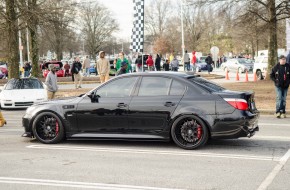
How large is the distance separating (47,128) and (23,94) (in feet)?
28.0

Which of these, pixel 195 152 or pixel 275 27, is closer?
pixel 195 152

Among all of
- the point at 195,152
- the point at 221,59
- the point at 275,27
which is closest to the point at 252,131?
the point at 195,152

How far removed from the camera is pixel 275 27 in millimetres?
26109

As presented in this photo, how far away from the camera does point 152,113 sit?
8383 millimetres

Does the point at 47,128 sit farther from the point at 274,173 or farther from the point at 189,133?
the point at 274,173

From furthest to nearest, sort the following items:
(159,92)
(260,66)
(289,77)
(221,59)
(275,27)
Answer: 1. (221,59)
2. (260,66)
3. (275,27)
4. (289,77)
5. (159,92)

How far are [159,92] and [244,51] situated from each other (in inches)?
3442

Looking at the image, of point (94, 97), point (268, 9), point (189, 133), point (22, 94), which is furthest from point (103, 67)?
point (268, 9)

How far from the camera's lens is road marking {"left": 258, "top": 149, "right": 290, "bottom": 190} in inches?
227

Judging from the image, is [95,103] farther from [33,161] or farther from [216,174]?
[216,174]

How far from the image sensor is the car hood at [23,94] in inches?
666

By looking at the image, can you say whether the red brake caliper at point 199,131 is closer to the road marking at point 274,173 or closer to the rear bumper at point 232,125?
the rear bumper at point 232,125

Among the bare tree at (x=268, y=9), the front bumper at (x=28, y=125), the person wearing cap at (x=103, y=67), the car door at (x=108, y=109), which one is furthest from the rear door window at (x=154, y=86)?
the bare tree at (x=268, y=9)

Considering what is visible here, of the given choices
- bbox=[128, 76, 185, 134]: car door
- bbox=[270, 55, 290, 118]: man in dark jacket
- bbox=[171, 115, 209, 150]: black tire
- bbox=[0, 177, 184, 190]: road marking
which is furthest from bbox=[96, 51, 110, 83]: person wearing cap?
bbox=[0, 177, 184, 190]: road marking
